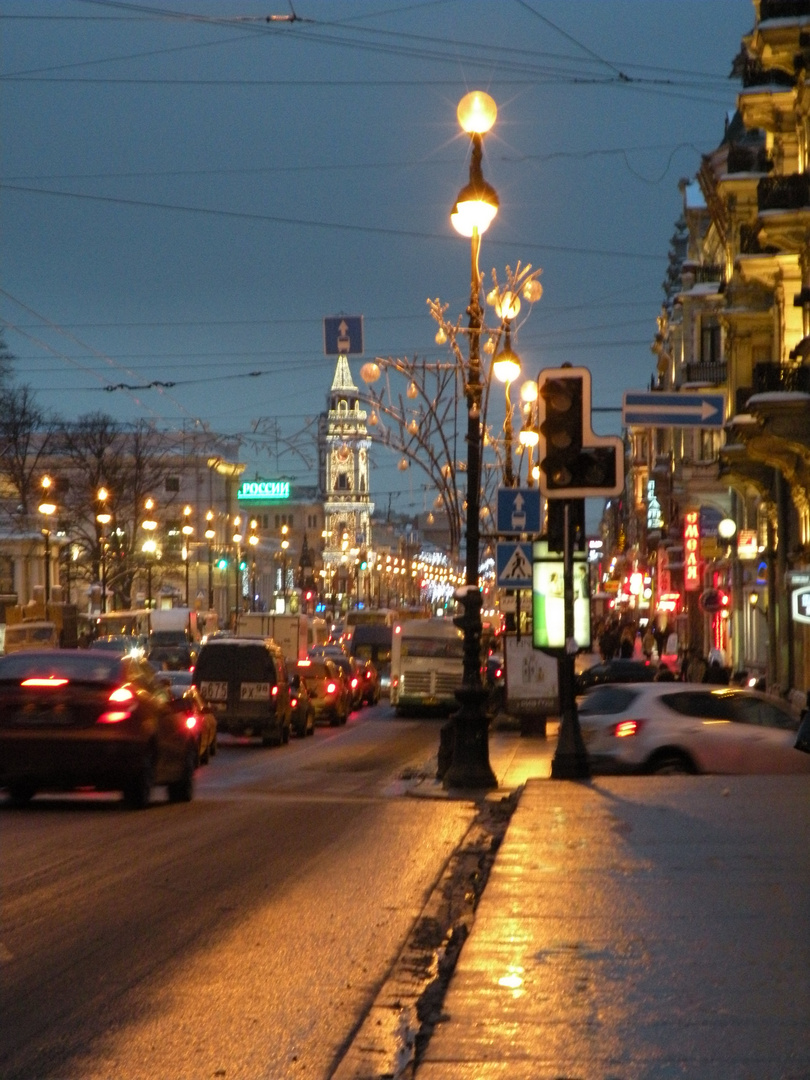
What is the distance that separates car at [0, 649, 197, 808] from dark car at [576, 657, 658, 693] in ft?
78.1

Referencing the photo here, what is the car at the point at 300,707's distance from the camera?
3725 cm

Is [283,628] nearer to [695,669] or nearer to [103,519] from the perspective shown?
[103,519]

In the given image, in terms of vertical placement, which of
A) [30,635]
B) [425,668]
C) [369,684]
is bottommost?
[369,684]

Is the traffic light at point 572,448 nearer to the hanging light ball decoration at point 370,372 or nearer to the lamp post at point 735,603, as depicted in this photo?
the hanging light ball decoration at point 370,372

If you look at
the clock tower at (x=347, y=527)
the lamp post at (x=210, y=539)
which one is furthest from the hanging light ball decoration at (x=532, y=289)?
the clock tower at (x=347, y=527)

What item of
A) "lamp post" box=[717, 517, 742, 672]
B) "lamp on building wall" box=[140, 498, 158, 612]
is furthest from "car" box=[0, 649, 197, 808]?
"lamp on building wall" box=[140, 498, 158, 612]

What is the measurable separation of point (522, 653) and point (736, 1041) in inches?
1084

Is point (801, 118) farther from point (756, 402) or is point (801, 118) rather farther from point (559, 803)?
point (559, 803)

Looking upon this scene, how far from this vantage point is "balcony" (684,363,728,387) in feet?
193

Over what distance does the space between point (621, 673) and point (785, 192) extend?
11.8 m

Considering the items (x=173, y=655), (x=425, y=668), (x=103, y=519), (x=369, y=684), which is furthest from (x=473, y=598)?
(x=103, y=519)

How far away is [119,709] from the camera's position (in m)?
17.0

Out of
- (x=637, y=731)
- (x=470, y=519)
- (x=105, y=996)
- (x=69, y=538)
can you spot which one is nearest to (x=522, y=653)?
(x=470, y=519)

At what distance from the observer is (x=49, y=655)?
57.8 feet
